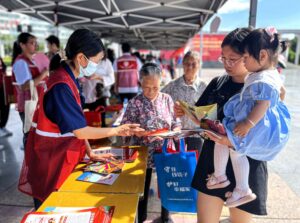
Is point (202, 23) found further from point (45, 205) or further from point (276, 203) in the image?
point (45, 205)

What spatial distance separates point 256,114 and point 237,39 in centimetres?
47

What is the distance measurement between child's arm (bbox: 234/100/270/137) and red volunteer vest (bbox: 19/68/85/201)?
0.98m

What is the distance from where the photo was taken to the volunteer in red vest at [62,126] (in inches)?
61.5

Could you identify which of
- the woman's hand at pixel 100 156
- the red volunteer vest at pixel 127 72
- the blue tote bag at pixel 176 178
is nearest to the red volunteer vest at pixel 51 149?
the woman's hand at pixel 100 156

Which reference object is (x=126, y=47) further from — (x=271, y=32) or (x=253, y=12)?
(x=271, y=32)

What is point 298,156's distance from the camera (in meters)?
4.41

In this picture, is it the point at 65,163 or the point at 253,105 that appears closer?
the point at 253,105

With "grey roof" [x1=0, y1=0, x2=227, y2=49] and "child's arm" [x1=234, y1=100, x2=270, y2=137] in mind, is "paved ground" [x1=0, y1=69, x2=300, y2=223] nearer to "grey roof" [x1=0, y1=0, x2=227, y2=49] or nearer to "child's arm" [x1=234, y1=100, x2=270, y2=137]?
"child's arm" [x1=234, y1=100, x2=270, y2=137]

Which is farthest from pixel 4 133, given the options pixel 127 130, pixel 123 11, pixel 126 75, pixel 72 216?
pixel 72 216

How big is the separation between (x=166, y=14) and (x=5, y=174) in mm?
3840

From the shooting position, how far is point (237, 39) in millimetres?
1523

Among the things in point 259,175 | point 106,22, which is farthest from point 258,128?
point 106,22

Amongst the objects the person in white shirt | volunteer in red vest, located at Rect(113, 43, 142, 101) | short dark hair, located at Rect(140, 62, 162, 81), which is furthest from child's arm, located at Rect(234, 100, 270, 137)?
volunteer in red vest, located at Rect(113, 43, 142, 101)

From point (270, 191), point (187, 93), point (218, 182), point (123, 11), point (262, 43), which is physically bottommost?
point (270, 191)
